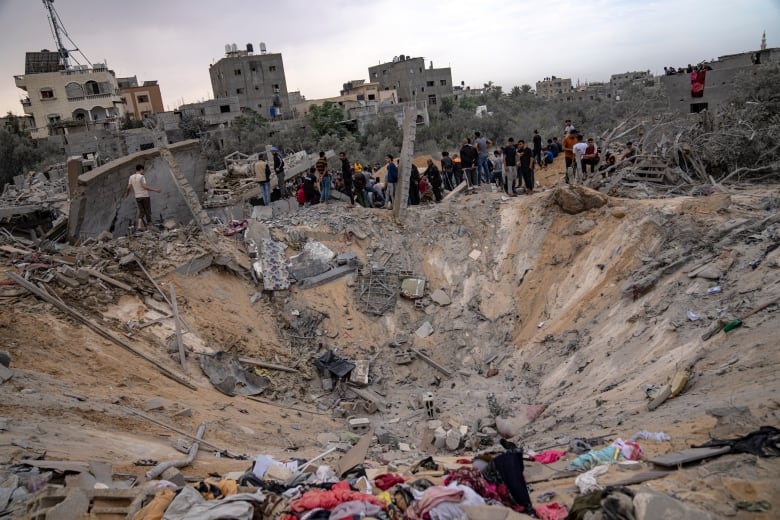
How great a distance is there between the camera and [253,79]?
44656 millimetres

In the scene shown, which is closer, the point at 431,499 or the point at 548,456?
the point at 431,499

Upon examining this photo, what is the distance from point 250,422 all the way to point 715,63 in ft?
74.1

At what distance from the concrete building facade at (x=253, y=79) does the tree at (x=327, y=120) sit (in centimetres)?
924

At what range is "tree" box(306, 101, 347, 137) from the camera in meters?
34.0

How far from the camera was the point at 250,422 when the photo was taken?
770cm

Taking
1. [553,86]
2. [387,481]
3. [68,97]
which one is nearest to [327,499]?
[387,481]

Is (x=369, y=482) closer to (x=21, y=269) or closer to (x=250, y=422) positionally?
(x=250, y=422)

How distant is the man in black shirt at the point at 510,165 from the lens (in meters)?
13.5

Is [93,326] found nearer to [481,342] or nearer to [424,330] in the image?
[424,330]

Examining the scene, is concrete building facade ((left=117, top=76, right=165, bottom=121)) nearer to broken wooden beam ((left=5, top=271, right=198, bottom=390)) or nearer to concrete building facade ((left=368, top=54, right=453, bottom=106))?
concrete building facade ((left=368, top=54, right=453, bottom=106))

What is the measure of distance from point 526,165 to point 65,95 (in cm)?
3580

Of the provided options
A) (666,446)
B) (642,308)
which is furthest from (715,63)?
(666,446)

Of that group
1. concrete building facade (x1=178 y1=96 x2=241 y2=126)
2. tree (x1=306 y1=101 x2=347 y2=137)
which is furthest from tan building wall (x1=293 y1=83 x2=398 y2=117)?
tree (x1=306 y1=101 x2=347 y2=137)

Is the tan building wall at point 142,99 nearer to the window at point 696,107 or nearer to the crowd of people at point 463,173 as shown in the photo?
the crowd of people at point 463,173
